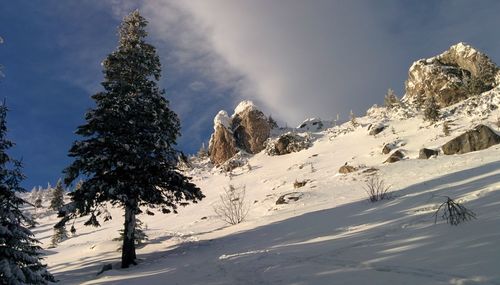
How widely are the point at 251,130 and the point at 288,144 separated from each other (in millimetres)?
11340

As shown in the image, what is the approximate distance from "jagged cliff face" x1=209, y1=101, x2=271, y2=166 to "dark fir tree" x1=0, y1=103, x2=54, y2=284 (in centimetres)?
5643

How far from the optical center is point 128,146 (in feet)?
48.7

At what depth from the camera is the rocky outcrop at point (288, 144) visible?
56.0 m

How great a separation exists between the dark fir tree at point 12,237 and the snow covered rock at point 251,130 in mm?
56427

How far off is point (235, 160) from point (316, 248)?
52.1m

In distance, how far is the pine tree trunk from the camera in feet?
48.2

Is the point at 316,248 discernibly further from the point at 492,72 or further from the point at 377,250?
the point at 492,72

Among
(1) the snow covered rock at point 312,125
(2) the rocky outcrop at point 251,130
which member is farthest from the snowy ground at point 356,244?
(1) the snow covered rock at point 312,125

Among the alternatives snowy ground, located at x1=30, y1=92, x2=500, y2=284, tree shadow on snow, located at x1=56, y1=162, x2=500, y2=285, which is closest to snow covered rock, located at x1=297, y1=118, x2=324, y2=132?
snowy ground, located at x1=30, y1=92, x2=500, y2=284

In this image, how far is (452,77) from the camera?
1924 inches

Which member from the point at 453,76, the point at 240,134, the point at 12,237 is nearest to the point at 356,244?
the point at 12,237

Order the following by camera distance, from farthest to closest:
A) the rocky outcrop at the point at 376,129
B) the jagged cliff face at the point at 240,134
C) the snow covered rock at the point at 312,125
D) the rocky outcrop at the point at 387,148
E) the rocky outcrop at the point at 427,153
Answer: the snow covered rock at the point at 312,125 < the jagged cliff face at the point at 240,134 < the rocky outcrop at the point at 376,129 < the rocky outcrop at the point at 387,148 < the rocky outcrop at the point at 427,153

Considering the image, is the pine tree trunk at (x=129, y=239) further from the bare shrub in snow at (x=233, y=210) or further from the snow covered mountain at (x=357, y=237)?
the bare shrub in snow at (x=233, y=210)

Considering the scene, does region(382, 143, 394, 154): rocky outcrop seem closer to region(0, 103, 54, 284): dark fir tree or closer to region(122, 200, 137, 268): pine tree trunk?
region(122, 200, 137, 268): pine tree trunk
